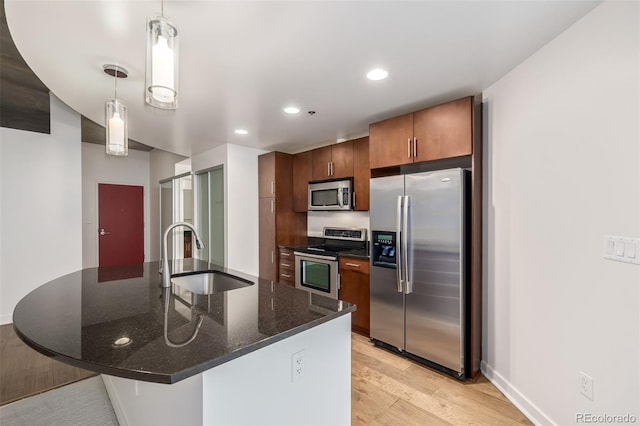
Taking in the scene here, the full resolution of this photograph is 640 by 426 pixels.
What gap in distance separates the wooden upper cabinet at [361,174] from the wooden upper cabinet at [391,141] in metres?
0.37

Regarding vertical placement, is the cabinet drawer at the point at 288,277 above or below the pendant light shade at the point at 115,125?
below

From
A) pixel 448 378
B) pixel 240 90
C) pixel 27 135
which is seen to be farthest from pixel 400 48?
pixel 27 135

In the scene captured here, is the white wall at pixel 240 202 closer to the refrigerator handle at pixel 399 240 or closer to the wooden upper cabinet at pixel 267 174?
the wooden upper cabinet at pixel 267 174

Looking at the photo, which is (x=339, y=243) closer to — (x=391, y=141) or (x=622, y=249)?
(x=391, y=141)

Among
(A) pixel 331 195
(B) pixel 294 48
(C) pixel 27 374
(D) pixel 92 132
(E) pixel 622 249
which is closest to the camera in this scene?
(E) pixel 622 249

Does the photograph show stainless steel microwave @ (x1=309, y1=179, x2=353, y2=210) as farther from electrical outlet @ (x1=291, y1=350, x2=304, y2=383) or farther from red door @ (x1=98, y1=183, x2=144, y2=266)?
red door @ (x1=98, y1=183, x2=144, y2=266)

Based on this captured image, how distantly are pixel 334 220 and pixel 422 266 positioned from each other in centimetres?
176

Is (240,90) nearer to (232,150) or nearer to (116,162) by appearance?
(232,150)

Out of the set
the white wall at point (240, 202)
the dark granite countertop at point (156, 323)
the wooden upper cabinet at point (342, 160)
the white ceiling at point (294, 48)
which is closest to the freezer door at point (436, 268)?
the white ceiling at point (294, 48)

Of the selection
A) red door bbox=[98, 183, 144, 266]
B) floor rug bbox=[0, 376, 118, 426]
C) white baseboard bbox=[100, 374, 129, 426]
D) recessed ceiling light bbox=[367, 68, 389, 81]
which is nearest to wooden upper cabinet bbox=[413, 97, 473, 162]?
recessed ceiling light bbox=[367, 68, 389, 81]

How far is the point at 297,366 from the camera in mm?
1249

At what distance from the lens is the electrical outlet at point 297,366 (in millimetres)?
1232

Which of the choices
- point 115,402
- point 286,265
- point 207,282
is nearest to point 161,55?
point 207,282

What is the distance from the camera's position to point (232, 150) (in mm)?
4227
